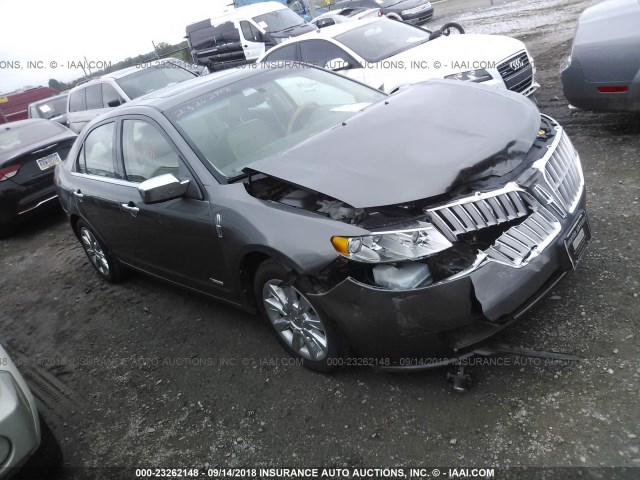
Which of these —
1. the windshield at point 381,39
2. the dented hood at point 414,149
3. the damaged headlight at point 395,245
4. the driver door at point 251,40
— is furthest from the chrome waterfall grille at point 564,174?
the driver door at point 251,40

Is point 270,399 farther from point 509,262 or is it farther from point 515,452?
point 509,262

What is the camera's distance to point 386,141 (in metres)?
2.99

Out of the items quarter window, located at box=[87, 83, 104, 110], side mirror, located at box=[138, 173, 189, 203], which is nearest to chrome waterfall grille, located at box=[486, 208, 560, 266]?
side mirror, located at box=[138, 173, 189, 203]

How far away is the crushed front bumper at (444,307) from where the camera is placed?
7.97 ft

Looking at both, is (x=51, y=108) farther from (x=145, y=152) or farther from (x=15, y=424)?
(x=15, y=424)

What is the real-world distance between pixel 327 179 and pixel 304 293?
622 millimetres

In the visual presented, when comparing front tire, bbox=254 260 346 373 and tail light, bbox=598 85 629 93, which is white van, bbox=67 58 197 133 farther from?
front tire, bbox=254 260 346 373

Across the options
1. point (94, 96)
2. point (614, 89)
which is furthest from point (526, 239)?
point (94, 96)

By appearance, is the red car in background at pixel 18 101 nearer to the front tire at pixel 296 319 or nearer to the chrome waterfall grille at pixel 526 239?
the front tire at pixel 296 319

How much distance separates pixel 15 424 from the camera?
2.45m

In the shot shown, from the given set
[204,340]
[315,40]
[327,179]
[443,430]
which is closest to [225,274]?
[204,340]

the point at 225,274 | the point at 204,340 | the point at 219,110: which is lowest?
the point at 204,340

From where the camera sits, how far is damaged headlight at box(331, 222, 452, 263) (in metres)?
2.49

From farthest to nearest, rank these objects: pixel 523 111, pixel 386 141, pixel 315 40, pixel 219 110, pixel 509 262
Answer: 1. pixel 315 40
2. pixel 219 110
3. pixel 523 111
4. pixel 386 141
5. pixel 509 262
